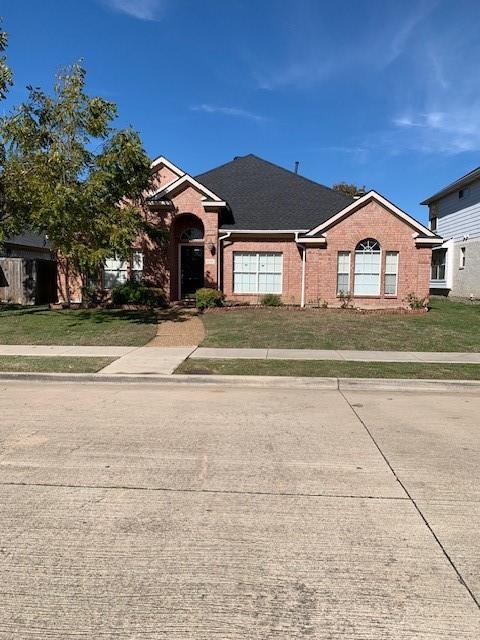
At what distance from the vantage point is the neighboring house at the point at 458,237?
27.3m

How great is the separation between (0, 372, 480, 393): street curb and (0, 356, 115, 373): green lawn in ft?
0.98

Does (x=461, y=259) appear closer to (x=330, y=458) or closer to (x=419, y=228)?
(x=419, y=228)

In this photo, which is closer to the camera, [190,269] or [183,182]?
[183,182]

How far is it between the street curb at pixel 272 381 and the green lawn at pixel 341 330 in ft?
11.3

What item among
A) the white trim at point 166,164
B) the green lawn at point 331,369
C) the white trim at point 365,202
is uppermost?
the white trim at point 166,164

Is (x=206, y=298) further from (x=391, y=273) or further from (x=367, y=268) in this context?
(x=391, y=273)

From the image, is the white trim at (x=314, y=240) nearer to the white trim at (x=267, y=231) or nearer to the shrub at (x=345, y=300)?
the white trim at (x=267, y=231)

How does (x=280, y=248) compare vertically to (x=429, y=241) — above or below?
below

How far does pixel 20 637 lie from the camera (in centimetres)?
249

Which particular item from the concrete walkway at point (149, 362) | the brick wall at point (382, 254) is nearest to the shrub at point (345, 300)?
the brick wall at point (382, 254)

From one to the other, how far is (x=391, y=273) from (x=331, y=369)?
12.8 metres

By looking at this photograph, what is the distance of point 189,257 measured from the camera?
23.1 meters

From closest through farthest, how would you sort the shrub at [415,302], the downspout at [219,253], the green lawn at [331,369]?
the green lawn at [331,369] → the shrub at [415,302] → the downspout at [219,253]

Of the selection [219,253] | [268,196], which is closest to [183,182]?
[219,253]
